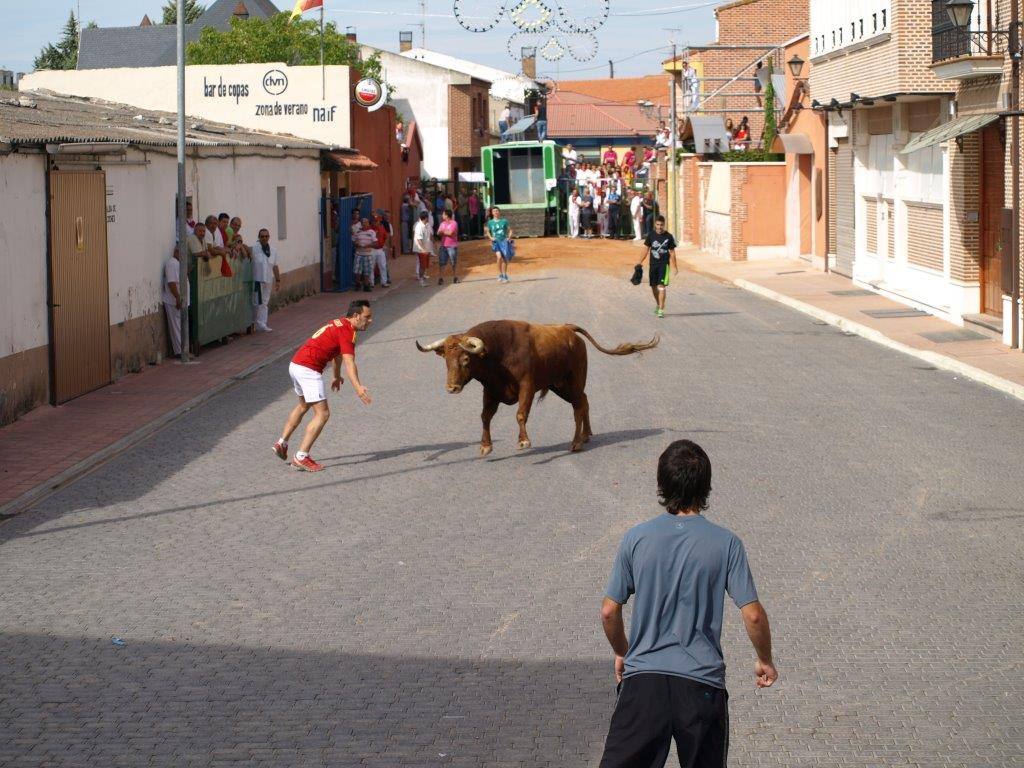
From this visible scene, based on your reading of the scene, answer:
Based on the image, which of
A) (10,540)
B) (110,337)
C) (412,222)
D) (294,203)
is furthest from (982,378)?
(412,222)

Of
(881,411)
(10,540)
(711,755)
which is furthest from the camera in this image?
(881,411)

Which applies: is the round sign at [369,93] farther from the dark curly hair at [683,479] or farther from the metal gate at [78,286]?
the dark curly hair at [683,479]

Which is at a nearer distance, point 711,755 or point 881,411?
point 711,755

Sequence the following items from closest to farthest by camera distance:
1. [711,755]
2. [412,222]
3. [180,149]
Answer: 1. [711,755]
2. [180,149]
3. [412,222]

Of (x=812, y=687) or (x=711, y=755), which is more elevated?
(x=711, y=755)

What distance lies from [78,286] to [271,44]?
45.1 metres

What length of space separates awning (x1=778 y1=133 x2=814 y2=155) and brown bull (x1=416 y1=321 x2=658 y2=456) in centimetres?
2506

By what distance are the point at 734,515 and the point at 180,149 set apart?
41.1 ft

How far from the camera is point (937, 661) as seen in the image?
733 centimetres

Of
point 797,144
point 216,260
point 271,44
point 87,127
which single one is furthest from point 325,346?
point 271,44

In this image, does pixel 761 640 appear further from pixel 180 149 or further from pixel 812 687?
pixel 180 149

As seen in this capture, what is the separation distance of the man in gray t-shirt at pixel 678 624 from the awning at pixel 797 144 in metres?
33.9

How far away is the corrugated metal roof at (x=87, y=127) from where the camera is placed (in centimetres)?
1639

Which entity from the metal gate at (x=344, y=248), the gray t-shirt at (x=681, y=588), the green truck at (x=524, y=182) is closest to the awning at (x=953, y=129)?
the metal gate at (x=344, y=248)
